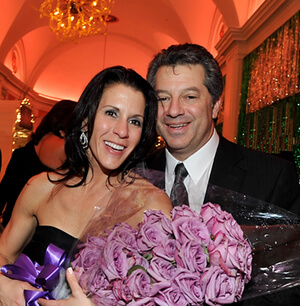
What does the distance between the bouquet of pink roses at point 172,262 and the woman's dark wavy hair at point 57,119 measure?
2.34 metres

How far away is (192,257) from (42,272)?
1.63 feet

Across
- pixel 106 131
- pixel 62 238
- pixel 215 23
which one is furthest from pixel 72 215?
pixel 215 23

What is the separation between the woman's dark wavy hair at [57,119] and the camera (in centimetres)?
347

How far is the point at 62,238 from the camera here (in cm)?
195

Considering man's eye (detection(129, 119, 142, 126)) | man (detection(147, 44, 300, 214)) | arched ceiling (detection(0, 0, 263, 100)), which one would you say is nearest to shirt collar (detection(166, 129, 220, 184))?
man (detection(147, 44, 300, 214))

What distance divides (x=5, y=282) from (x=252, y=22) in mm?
7276

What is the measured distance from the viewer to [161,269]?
110 cm

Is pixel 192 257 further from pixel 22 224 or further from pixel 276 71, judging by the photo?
pixel 276 71

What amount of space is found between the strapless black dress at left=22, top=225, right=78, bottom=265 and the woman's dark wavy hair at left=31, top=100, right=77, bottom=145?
1464 millimetres

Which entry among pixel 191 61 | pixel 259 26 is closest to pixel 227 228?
pixel 191 61

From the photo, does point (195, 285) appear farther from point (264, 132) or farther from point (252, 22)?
point (252, 22)

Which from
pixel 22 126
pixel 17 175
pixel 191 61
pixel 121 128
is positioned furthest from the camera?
pixel 22 126

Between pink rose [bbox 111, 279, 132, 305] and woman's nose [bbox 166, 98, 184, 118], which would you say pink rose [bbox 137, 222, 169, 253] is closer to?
pink rose [bbox 111, 279, 132, 305]

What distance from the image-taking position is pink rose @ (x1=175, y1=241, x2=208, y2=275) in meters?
1.08
